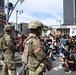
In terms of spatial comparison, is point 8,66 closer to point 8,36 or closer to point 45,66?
point 8,36

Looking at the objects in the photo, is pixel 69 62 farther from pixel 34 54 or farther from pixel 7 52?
pixel 34 54

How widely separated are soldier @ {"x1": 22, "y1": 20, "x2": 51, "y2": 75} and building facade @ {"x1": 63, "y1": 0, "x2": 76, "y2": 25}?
364 ft

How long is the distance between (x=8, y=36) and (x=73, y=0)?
4311 inches

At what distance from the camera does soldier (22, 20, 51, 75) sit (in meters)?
4.24

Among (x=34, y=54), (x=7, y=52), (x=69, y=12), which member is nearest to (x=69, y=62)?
(x=7, y=52)

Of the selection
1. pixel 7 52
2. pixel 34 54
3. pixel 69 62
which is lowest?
pixel 69 62

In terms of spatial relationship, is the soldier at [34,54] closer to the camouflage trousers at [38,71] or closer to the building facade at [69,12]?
the camouflage trousers at [38,71]

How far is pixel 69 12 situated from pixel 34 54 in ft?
388

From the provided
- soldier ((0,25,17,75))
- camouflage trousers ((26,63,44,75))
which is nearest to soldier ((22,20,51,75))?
camouflage trousers ((26,63,44,75))

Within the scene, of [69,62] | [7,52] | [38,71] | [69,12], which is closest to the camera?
[38,71]

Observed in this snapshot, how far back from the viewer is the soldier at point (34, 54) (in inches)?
167

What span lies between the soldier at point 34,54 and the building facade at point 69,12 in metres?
111

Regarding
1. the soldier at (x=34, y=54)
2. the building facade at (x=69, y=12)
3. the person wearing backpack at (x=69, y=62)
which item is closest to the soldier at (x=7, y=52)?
the soldier at (x=34, y=54)

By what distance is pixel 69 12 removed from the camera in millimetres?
121250
